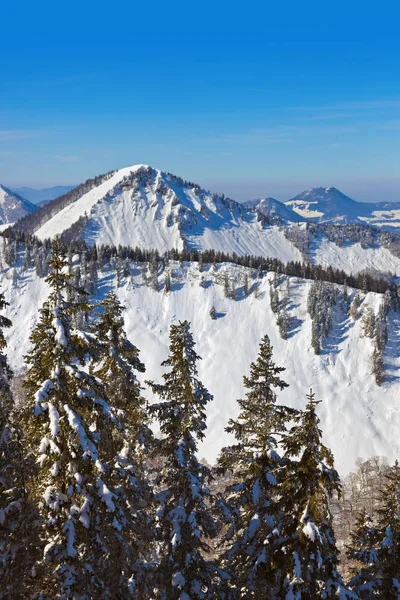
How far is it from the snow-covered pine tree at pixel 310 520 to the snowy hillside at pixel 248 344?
292ft

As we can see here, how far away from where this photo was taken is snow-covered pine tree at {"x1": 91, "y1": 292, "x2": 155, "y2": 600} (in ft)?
58.2

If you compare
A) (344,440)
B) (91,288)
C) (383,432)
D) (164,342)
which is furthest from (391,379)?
(91,288)

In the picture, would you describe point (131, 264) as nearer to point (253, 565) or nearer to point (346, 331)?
point (346, 331)

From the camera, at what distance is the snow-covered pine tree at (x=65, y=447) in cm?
Answer: 1265

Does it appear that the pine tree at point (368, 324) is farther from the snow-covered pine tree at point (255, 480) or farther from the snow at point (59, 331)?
the snow at point (59, 331)

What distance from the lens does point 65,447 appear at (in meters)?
13.1

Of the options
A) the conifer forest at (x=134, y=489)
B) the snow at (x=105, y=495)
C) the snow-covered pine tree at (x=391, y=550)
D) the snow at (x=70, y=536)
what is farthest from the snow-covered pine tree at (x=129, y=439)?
the snow-covered pine tree at (x=391, y=550)

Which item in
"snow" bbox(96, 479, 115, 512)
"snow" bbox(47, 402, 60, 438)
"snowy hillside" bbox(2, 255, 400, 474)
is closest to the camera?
"snow" bbox(47, 402, 60, 438)

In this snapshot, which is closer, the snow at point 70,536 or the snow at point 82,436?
the snow at point 82,436

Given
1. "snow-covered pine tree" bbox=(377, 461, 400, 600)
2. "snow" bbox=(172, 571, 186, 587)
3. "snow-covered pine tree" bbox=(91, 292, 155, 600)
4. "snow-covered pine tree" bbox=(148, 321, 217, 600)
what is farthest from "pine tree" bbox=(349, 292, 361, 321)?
"snow" bbox=(172, 571, 186, 587)

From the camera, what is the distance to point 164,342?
136 m

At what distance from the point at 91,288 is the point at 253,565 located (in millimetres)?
142225

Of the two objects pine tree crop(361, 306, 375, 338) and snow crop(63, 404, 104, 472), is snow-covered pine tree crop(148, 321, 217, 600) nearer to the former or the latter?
snow crop(63, 404, 104, 472)

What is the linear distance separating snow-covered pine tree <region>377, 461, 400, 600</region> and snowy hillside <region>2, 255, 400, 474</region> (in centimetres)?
8448
